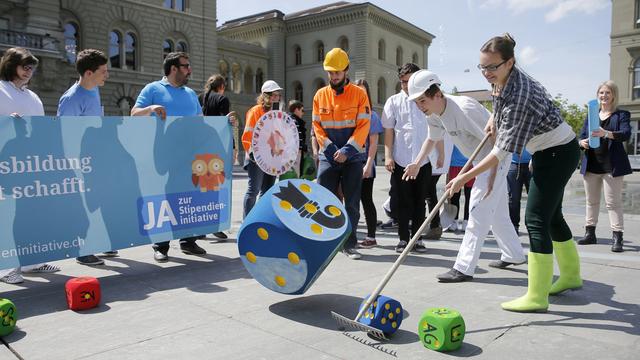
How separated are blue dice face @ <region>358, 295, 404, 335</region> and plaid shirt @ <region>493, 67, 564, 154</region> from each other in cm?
119

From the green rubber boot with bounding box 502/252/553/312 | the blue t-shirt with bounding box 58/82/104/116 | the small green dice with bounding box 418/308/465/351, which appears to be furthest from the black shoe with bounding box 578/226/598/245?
the blue t-shirt with bounding box 58/82/104/116

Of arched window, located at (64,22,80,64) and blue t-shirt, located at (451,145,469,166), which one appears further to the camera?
arched window, located at (64,22,80,64)

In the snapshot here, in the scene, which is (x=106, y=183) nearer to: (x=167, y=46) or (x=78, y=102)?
(x=78, y=102)

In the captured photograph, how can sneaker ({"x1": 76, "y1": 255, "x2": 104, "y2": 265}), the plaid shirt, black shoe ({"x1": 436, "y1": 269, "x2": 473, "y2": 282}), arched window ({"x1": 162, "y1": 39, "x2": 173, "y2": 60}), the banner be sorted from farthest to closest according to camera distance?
1. arched window ({"x1": 162, "y1": 39, "x2": 173, "y2": 60})
2. sneaker ({"x1": 76, "y1": 255, "x2": 104, "y2": 265})
3. black shoe ({"x1": 436, "y1": 269, "x2": 473, "y2": 282})
4. the banner
5. the plaid shirt

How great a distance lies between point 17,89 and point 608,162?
6035 millimetres

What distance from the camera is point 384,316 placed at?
2.88 meters

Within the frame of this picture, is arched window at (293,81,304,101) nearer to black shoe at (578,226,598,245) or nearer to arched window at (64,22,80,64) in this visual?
arched window at (64,22,80,64)

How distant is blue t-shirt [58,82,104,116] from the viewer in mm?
5125

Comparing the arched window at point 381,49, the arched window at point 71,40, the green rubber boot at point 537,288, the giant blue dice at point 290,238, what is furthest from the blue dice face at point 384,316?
the arched window at point 381,49

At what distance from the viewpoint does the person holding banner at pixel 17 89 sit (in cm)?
439

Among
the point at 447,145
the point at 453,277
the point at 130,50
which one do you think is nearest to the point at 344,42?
the point at 130,50

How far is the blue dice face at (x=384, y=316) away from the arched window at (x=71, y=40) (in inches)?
1267

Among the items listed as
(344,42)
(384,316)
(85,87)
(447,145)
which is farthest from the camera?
(344,42)

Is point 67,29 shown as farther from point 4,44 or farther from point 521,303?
point 521,303
